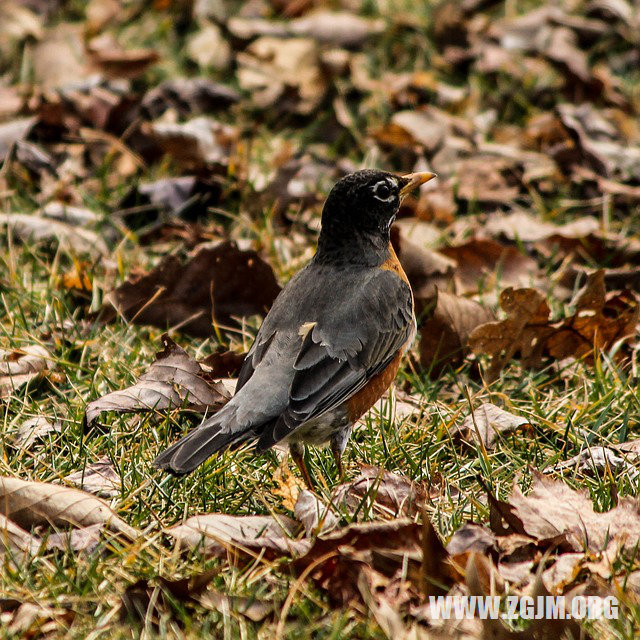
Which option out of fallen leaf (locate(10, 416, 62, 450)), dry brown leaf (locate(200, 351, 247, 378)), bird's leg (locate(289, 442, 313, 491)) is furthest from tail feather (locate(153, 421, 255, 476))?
dry brown leaf (locate(200, 351, 247, 378))

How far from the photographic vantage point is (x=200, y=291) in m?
4.80

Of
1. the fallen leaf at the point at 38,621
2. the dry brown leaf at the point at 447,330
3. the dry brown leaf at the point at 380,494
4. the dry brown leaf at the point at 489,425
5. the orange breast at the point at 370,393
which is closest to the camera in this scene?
the fallen leaf at the point at 38,621

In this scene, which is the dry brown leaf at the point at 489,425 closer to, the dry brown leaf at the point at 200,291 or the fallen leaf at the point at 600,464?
the fallen leaf at the point at 600,464

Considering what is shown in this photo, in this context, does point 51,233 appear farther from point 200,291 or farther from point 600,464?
point 600,464

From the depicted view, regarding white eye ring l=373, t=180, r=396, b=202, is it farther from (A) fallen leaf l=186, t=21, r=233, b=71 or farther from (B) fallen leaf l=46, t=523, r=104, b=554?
(A) fallen leaf l=186, t=21, r=233, b=71

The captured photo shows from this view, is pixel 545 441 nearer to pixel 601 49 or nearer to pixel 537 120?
pixel 537 120

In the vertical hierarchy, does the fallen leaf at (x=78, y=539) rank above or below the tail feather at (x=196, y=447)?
below

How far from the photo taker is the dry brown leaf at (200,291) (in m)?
4.70

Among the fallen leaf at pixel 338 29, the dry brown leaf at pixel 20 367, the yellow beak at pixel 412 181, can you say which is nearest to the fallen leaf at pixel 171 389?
the dry brown leaf at pixel 20 367

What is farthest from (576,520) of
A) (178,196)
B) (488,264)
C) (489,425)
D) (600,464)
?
(178,196)

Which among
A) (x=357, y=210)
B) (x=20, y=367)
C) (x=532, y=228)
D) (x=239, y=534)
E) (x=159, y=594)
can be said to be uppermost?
(x=357, y=210)

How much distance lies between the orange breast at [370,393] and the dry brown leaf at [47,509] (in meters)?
1.05

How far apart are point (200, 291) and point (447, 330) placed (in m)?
1.23

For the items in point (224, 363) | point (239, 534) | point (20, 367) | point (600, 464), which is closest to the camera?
point (239, 534)
